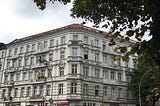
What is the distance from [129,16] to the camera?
6.21 meters

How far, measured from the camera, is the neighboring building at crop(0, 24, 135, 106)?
4581cm

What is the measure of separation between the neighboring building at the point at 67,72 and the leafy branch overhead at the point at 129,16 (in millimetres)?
36944

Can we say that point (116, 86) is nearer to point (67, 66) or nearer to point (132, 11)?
point (67, 66)

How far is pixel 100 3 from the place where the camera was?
286 inches

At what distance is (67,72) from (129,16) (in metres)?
39.7

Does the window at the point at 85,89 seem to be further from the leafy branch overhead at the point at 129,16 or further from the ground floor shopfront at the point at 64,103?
the leafy branch overhead at the point at 129,16

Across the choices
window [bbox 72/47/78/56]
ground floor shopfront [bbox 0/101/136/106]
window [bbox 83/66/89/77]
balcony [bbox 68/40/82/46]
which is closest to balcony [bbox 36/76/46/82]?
ground floor shopfront [bbox 0/101/136/106]

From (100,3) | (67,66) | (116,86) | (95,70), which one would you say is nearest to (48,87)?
(67,66)

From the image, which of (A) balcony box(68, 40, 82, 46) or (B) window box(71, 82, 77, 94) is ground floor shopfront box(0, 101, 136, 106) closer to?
(B) window box(71, 82, 77, 94)

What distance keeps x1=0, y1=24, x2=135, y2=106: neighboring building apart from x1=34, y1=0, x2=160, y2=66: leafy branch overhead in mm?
36944

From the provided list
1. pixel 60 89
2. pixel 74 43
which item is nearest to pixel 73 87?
pixel 60 89

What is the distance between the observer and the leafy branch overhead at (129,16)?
449 centimetres

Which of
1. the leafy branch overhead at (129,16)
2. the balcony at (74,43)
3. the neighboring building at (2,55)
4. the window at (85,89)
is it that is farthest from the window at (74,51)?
the leafy branch overhead at (129,16)

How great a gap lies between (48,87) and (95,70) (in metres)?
8.33
